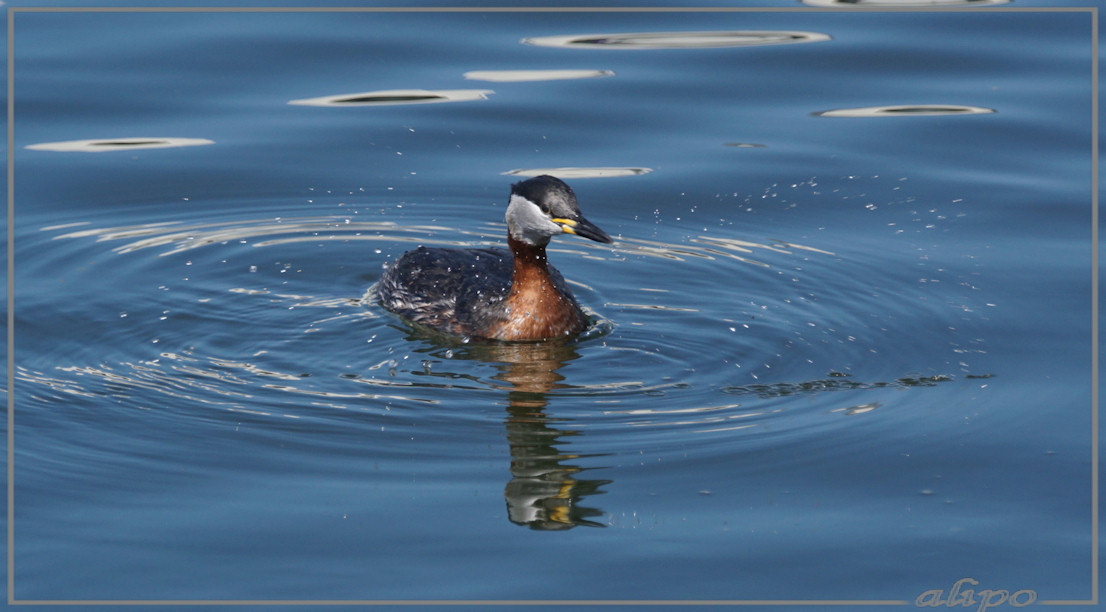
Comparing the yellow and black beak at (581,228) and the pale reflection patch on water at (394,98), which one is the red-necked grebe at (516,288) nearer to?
the yellow and black beak at (581,228)

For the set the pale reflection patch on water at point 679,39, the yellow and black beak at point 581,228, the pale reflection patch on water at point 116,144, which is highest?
the pale reflection patch on water at point 679,39

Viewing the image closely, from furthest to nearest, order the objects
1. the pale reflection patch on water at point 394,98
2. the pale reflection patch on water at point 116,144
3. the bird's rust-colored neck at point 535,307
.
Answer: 1. the pale reflection patch on water at point 394,98
2. the pale reflection patch on water at point 116,144
3. the bird's rust-colored neck at point 535,307

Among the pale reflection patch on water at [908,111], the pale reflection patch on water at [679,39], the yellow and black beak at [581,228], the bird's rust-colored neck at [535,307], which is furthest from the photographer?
the pale reflection patch on water at [679,39]

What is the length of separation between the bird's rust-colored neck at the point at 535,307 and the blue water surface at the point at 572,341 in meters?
0.15

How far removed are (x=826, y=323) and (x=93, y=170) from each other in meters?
7.32

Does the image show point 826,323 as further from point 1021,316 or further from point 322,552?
point 322,552

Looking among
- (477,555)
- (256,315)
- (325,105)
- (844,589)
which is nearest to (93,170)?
(325,105)

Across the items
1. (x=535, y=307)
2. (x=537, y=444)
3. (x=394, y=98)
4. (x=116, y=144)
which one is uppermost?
(x=394, y=98)

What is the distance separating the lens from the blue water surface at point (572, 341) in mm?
7023

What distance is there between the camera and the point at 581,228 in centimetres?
961

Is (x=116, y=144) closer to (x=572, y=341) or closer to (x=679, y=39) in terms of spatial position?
(x=572, y=341)

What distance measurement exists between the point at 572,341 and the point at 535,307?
348 millimetres

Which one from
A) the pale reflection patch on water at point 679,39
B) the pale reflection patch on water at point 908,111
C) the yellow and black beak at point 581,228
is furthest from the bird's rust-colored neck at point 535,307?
the pale reflection patch on water at point 679,39

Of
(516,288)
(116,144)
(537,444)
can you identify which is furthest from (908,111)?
(537,444)
